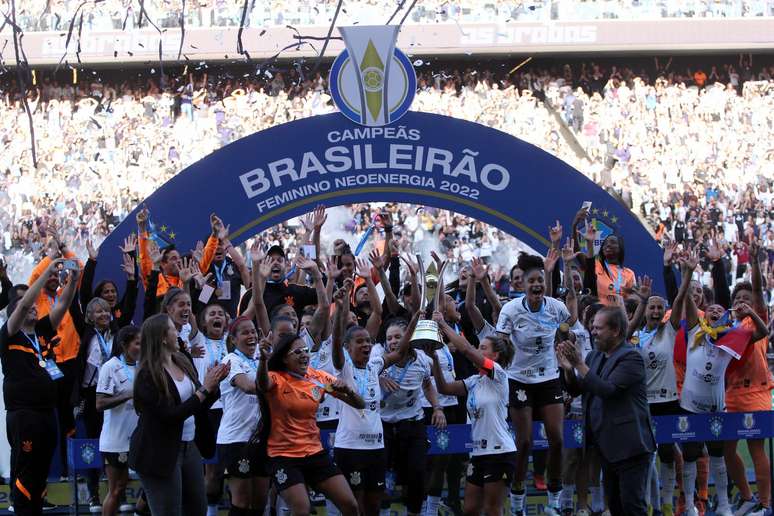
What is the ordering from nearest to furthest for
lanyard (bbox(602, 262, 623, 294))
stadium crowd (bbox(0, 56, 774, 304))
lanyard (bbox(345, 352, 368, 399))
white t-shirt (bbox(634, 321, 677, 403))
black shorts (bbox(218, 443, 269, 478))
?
black shorts (bbox(218, 443, 269, 478)) → lanyard (bbox(345, 352, 368, 399)) → white t-shirt (bbox(634, 321, 677, 403)) → lanyard (bbox(602, 262, 623, 294)) → stadium crowd (bbox(0, 56, 774, 304))

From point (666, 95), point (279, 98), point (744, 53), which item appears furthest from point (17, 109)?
point (744, 53)

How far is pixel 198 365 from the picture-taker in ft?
28.8

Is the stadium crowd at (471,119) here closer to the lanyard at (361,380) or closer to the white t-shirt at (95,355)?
the white t-shirt at (95,355)

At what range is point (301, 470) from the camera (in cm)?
716

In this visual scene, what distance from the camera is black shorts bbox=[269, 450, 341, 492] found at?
23.2ft

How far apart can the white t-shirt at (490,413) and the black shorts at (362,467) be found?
2.27ft

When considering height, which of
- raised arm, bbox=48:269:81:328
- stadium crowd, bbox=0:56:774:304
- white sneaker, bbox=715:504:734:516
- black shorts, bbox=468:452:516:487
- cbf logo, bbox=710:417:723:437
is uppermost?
stadium crowd, bbox=0:56:774:304

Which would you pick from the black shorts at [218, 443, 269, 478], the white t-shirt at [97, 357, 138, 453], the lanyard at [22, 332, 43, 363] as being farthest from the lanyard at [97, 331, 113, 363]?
the black shorts at [218, 443, 269, 478]

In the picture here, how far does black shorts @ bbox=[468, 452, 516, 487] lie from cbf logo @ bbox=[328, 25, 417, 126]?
3555 millimetres

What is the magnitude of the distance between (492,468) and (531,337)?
1.41 meters

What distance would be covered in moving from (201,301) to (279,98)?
19.8 metres

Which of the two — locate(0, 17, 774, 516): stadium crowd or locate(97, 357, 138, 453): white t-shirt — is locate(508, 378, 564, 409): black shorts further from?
locate(97, 357, 138, 453): white t-shirt

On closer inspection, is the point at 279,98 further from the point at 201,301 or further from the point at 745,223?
the point at 201,301

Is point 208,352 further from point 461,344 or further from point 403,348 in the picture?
point 461,344
